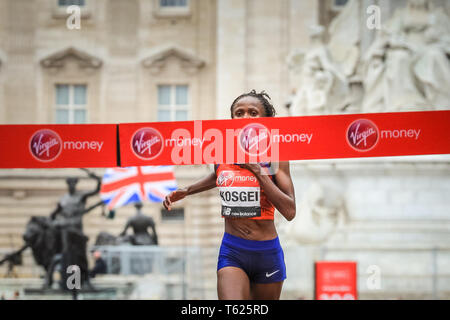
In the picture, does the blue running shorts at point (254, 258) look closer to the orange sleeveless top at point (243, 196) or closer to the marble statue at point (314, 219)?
the orange sleeveless top at point (243, 196)

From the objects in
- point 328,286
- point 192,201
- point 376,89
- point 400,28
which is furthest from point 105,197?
point 192,201

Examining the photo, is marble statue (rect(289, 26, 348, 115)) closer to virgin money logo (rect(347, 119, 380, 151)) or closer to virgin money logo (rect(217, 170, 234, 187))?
virgin money logo (rect(347, 119, 380, 151))

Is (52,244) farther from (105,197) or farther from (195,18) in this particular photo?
(195,18)

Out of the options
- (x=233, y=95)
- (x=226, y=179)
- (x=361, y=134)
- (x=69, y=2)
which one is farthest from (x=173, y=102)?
(x=226, y=179)

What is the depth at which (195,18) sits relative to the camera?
104 ft

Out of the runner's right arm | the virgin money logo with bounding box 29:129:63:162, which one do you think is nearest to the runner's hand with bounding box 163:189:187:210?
the runner's right arm

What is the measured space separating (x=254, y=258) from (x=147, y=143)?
1462 millimetres

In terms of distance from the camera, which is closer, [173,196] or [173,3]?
[173,196]

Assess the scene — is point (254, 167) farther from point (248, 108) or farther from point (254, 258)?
point (254, 258)

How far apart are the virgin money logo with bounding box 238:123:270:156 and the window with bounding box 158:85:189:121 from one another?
25812mm

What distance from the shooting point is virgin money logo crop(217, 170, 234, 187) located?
529 centimetres

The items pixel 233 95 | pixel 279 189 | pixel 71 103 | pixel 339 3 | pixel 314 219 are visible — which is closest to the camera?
pixel 279 189

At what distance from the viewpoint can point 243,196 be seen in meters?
5.21

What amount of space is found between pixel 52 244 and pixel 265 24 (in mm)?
15591
